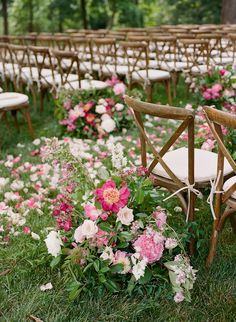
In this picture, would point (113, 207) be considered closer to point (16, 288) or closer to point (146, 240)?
point (146, 240)

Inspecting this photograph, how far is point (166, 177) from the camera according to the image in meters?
2.82

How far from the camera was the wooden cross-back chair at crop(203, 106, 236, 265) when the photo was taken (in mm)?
2229

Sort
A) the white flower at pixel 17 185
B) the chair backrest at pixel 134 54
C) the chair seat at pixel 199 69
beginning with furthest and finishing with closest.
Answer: the chair seat at pixel 199 69, the chair backrest at pixel 134 54, the white flower at pixel 17 185

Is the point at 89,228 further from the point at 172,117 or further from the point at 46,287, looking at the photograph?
the point at 172,117

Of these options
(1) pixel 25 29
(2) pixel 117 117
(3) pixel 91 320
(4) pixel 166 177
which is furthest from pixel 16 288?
(1) pixel 25 29

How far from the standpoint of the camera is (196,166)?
2.86m

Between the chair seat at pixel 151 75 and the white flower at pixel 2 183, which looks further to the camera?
the chair seat at pixel 151 75

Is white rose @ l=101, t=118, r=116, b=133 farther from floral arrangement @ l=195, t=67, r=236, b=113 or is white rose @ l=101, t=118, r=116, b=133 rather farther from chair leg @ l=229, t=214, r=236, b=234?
chair leg @ l=229, t=214, r=236, b=234

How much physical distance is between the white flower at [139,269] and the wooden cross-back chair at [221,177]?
48 centimetres

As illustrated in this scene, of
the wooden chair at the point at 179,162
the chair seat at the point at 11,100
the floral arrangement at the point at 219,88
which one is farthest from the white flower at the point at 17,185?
the floral arrangement at the point at 219,88

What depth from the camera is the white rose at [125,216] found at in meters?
2.40

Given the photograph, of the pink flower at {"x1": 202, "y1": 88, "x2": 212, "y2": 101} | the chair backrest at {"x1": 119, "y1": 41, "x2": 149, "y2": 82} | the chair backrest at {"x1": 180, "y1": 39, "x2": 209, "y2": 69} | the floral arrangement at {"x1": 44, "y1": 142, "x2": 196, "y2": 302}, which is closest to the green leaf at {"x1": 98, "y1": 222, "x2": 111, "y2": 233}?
the floral arrangement at {"x1": 44, "y1": 142, "x2": 196, "y2": 302}

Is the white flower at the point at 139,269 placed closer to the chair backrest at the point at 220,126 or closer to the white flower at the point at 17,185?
the chair backrest at the point at 220,126

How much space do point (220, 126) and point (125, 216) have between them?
60 centimetres
